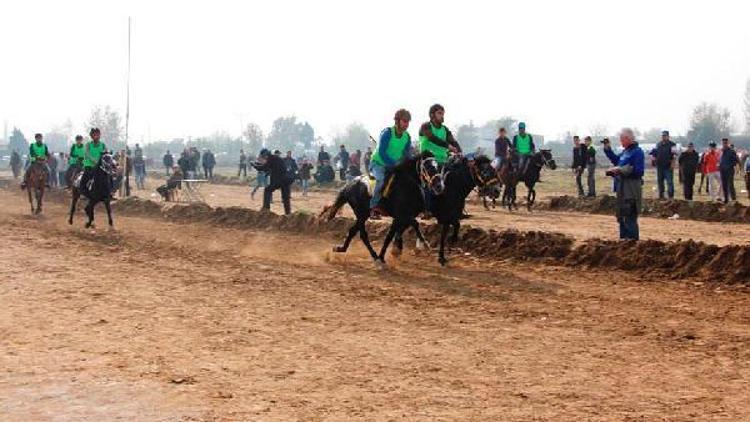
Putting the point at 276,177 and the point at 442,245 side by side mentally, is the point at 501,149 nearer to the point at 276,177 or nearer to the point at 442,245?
the point at 276,177

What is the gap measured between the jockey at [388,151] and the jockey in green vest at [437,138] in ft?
1.20

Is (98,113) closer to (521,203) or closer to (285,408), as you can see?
(521,203)

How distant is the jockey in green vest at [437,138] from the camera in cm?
1536

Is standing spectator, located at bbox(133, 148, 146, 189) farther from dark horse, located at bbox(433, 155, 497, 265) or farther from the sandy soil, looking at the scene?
dark horse, located at bbox(433, 155, 497, 265)

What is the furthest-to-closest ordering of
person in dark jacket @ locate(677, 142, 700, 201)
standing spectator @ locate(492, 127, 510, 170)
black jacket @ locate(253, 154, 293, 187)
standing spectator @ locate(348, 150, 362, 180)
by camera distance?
standing spectator @ locate(348, 150, 362, 180) → person in dark jacket @ locate(677, 142, 700, 201) → black jacket @ locate(253, 154, 293, 187) → standing spectator @ locate(492, 127, 510, 170)

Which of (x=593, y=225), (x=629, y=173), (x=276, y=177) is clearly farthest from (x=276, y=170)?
(x=629, y=173)

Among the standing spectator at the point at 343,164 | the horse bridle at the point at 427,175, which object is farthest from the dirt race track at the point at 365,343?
the standing spectator at the point at 343,164

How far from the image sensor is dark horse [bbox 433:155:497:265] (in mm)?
15078

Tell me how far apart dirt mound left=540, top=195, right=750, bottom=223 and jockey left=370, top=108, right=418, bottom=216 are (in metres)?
12.4

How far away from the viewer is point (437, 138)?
15.4m

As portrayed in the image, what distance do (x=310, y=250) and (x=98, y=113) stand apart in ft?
381

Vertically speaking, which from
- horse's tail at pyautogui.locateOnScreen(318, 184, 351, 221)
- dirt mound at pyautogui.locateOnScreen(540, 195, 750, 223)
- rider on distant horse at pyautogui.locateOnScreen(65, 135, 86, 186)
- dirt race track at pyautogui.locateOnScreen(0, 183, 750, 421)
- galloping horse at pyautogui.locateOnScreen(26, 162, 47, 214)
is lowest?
dirt race track at pyautogui.locateOnScreen(0, 183, 750, 421)

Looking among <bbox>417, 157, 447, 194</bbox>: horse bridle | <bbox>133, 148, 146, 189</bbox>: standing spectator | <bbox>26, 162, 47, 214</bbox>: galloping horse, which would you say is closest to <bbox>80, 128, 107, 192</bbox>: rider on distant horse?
<bbox>26, 162, 47, 214</bbox>: galloping horse

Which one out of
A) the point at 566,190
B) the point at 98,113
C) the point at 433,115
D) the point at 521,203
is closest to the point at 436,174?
the point at 433,115
